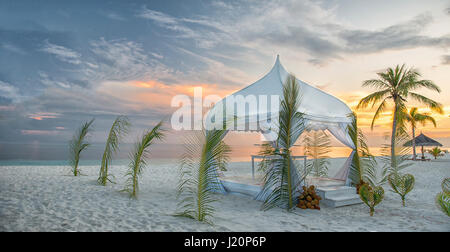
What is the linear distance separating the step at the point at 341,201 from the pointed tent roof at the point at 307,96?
2.02 meters

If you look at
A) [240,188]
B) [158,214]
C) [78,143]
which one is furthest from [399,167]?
[78,143]

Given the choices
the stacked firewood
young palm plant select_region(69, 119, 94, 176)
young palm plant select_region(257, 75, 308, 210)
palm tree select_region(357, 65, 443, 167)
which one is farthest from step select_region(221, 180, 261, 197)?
palm tree select_region(357, 65, 443, 167)

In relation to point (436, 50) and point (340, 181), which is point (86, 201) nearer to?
point (340, 181)

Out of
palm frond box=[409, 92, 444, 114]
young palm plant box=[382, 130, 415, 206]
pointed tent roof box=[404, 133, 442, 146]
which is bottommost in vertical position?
young palm plant box=[382, 130, 415, 206]

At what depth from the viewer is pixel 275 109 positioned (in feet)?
24.9

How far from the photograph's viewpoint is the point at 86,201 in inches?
227

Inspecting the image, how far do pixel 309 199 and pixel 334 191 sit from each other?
0.94 meters

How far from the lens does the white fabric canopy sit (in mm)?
7307

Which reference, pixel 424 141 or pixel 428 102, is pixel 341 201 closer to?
pixel 428 102

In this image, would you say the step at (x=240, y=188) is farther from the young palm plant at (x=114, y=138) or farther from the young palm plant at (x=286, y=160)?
the young palm plant at (x=114, y=138)

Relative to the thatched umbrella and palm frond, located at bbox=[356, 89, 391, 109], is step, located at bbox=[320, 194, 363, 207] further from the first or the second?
the thatched umbrella

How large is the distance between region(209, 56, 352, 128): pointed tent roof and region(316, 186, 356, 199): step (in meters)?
1.79
